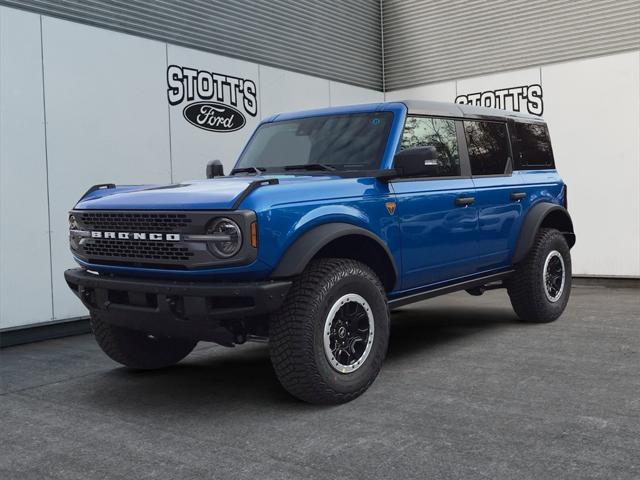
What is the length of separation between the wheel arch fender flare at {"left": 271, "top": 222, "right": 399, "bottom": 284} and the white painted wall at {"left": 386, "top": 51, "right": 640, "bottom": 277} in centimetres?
630

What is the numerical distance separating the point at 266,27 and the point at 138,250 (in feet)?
20.8

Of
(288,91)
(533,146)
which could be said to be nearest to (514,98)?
(288,91)

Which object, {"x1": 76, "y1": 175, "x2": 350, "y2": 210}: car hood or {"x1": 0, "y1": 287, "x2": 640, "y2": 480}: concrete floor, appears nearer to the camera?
{"x1": 0, "y1": 287, "x2": 640, "y2": 480}: concrete floor

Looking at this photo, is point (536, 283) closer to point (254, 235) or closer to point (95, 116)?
point (254, 235)

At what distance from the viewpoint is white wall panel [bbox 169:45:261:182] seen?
26.3 feet

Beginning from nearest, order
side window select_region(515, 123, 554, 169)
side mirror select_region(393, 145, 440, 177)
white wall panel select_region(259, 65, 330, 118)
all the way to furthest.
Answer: side mirror select_region(393, 145, 440, 177) → side window select_region(515, 123, 554, 169) → white wall panel select_region(259, 65, 330, 118)

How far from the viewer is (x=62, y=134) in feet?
22.3

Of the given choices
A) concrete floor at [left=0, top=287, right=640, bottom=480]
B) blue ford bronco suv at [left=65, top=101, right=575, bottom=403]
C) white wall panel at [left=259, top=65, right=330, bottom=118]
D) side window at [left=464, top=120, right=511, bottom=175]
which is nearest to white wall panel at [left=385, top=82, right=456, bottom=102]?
white wall panel at [left=259, top=65, right=330, bottom=118]

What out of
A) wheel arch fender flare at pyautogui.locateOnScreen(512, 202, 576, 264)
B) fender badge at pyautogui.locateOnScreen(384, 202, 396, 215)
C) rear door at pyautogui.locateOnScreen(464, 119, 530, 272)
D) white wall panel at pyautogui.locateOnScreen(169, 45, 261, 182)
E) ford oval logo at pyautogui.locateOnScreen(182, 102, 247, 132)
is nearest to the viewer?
fender badge at pyautogui.locateOnScreen(384, 202, 396, 215)

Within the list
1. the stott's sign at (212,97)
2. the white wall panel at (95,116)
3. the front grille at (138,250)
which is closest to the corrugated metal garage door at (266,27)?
the white wall panel at (95,116)

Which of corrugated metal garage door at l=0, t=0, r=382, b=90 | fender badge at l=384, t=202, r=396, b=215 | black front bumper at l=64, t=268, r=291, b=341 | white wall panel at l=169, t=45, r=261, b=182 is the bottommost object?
black front bumper at l=64, t=268, r=291, b=341

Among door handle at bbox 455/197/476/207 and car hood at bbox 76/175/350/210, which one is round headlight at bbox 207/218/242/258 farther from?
door handle at bbox 455/197/476/207

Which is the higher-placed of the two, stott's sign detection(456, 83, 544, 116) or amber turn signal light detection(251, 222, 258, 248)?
stott's sign detection(456, 83, 544, 116)

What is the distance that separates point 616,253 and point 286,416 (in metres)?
6.94
